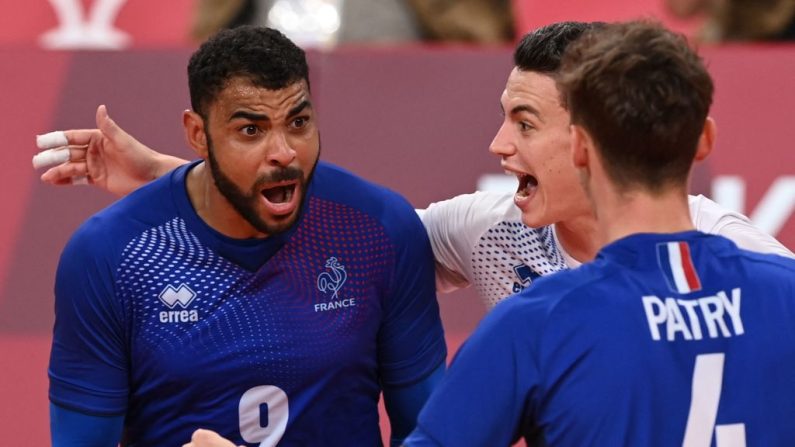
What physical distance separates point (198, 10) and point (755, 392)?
5129mm

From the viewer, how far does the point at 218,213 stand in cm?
373

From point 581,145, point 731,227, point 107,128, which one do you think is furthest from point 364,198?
point 581,145

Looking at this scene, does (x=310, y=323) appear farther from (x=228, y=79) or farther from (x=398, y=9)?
(x=398, y=9)

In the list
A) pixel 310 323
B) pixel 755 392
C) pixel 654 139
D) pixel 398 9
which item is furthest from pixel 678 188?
pixel 398 9

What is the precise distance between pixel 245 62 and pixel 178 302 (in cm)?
67

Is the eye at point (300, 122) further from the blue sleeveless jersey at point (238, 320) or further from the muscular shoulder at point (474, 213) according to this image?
the muscular shoulder at point (474, 213)

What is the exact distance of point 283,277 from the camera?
3.75 m

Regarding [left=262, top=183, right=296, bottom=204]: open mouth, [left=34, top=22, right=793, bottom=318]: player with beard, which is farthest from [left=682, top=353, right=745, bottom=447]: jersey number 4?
[left=262, top=183, right=296, bottom=204]: open mouth

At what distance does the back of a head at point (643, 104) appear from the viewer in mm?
2588

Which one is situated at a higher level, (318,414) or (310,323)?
(310,323)

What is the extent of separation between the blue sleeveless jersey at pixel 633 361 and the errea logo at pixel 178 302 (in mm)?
1147

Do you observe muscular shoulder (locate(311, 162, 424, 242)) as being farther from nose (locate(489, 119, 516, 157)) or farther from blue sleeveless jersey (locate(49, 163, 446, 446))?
nose (locate(489, 119, 516, 157))

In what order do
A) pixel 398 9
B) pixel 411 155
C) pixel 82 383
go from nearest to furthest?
pixel 82 383
pixel 411 155
pixel 398 9

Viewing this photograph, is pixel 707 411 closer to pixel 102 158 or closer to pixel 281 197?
pixel 281 197
